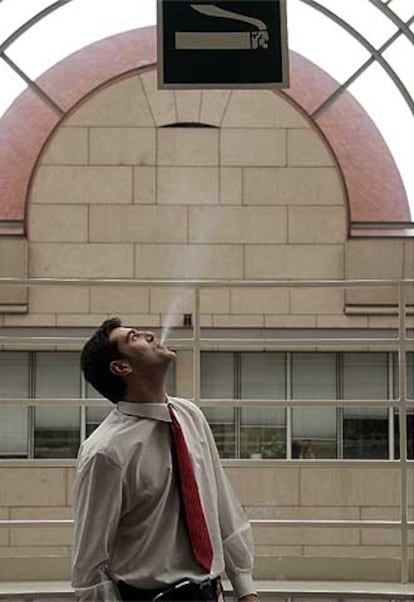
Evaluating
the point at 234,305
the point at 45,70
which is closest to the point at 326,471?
the point at 234,305

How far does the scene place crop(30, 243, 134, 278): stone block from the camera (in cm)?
722

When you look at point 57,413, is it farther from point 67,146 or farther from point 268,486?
point 67,146

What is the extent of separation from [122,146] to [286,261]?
116 cm

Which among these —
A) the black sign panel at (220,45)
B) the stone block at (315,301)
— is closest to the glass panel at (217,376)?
the stone block at (315,301)

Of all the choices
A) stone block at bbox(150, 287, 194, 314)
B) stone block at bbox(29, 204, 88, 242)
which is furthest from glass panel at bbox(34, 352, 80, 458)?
stone block at bbox(29, 204, 88, 242)

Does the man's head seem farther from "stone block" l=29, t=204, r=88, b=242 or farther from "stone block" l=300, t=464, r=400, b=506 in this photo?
"stone block" l=29, t=204, r=88, b=242

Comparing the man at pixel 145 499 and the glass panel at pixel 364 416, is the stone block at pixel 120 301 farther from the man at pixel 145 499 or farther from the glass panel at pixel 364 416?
the man at pixel 145 499

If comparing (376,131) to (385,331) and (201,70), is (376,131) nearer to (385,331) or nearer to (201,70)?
(385,331)

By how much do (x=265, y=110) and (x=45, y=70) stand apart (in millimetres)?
1579

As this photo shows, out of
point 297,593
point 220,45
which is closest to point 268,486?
point 297,593

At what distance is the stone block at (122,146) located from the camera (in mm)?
7246

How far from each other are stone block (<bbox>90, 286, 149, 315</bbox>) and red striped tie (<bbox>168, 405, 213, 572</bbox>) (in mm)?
5415

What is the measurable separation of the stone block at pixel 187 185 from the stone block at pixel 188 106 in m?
0.29

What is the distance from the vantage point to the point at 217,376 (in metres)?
6.71
